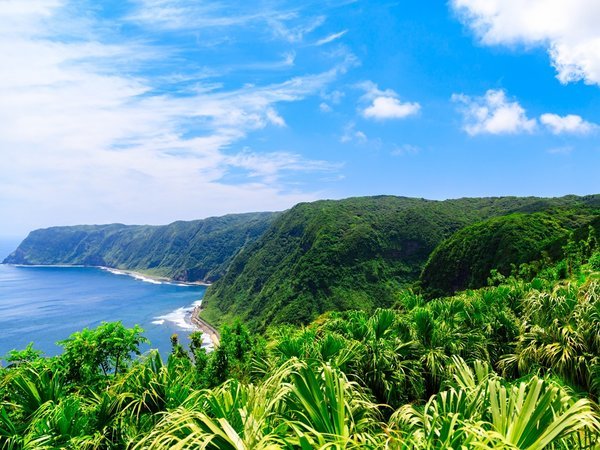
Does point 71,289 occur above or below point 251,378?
below

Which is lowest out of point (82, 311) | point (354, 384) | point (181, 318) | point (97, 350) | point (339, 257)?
point (181, 318)

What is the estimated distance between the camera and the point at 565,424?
333 centimetres

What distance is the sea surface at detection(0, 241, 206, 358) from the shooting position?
342 feet

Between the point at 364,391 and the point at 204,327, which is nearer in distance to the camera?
the point at 364,391

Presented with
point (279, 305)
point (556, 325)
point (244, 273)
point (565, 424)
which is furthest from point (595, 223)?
point (244, 273)

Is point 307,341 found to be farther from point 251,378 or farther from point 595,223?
point 595,223

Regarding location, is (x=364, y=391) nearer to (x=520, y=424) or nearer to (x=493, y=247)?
(x=520, y=424)

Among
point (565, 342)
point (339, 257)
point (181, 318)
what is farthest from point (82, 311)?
point (565, 342)

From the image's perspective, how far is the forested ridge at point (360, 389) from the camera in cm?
366

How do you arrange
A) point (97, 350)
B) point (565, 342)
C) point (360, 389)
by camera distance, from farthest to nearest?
point (97, 350)
point (565, 342)
point (360, 389)

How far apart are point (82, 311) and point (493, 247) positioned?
465 feet

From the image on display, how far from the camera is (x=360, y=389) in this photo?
8.24 meters

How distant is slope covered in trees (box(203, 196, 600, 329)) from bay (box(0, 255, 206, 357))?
18189 mm

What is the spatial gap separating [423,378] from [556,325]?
401 cm
